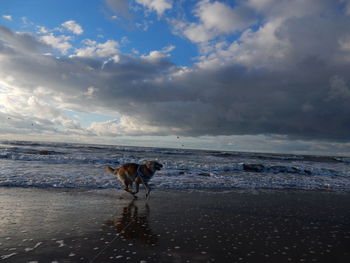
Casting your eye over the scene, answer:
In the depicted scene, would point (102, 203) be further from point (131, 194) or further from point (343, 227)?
point (343, 227)

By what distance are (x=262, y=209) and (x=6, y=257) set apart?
685cm

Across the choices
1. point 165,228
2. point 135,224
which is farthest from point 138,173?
point 165,228

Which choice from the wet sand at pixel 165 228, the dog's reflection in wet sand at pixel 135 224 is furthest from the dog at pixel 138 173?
the dog's reflection in wet sand at pixel 135 224

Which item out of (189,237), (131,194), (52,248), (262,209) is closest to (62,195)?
(131,194)

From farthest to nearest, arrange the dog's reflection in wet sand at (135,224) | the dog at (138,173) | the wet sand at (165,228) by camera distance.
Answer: the dog at (138,173), the dog's reflection in wet sand at (135,224), the wet sand at (165,228)

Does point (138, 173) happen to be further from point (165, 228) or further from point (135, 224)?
point (165, 228)

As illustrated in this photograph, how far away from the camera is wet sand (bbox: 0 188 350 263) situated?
4.24 m

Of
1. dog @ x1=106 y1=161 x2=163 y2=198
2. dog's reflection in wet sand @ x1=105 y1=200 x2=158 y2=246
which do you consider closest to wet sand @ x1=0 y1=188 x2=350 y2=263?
dog's reflection in wet sand @ x1=105 y1=200 x2=158 y2=246

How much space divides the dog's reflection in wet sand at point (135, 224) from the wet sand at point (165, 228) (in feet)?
0.07

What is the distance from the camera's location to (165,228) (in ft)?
18.6

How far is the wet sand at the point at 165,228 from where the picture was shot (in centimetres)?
424

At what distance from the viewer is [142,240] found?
16.0 feet

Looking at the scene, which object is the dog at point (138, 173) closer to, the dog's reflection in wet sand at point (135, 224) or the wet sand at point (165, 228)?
the wet sand at point (165, 228)

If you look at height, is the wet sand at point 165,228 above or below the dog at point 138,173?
below
